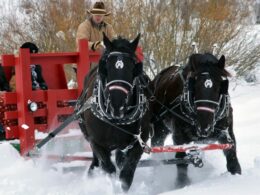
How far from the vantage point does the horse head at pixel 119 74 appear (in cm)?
448

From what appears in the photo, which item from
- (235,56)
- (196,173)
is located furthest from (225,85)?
(235,56)

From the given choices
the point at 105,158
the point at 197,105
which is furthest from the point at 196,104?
the point at 105,158

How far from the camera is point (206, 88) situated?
189 inches

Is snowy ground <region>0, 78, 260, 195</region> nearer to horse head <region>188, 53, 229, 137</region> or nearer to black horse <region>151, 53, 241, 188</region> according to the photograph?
black horse <region>151, 53, 241, 188</region>

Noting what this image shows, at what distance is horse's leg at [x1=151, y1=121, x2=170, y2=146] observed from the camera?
6.33m

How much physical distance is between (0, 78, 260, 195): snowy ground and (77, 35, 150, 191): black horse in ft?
0.87

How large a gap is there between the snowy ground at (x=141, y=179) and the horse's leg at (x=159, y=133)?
0.36 metres

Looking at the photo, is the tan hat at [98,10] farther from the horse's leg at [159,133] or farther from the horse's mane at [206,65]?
the horse's mane at [206,65]

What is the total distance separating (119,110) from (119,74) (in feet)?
0.99

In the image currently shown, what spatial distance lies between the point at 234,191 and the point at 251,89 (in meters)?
9.24

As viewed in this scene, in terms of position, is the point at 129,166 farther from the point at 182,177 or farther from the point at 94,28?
the point at 94,28

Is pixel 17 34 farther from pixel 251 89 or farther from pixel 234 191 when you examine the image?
pixel 234 191

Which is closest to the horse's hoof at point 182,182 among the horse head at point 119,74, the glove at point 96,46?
the horse head at point 119,74

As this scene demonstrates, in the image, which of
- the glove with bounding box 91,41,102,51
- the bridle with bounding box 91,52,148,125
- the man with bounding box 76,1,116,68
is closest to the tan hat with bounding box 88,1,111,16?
the man with bounding box 76,1,116,68
